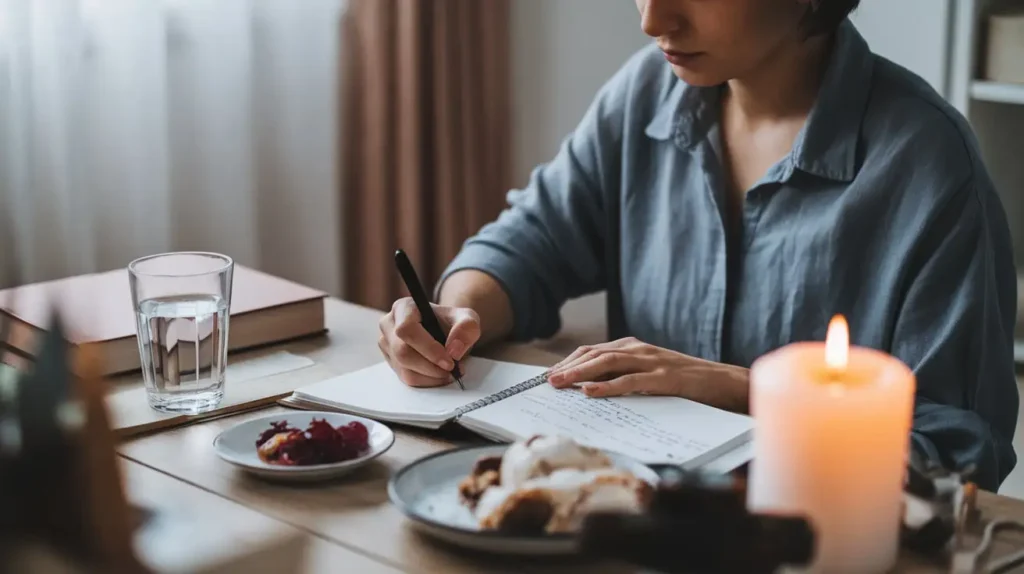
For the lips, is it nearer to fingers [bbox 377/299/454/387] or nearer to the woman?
the woman

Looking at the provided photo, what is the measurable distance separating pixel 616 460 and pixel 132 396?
507mm

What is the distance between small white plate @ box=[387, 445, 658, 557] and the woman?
21 centimetres

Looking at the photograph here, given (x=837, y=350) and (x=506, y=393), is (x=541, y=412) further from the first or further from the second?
→ (x=837, y=350)

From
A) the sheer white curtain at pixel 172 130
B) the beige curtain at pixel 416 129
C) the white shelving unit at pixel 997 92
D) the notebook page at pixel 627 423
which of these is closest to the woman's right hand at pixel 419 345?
the notebook page at pixel 627 423

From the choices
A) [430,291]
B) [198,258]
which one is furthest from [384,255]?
[198,258]

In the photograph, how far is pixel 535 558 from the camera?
0.83 metres

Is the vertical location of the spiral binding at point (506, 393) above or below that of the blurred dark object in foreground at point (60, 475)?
below

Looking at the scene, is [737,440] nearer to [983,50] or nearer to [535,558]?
[535,558]

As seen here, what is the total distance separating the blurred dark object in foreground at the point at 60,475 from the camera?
655 millimetres

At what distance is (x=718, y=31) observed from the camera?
138 cm

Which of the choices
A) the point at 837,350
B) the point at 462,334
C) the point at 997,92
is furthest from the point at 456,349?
the point at 997,92

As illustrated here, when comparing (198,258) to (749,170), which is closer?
(198,258)

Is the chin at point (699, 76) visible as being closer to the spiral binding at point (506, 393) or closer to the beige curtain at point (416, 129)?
the spiral binding at point (506, 393)

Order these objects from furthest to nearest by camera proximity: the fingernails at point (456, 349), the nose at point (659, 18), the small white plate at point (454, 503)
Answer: the nose at point (659, 18) < the fingernails at point (456, 349) < the small white plate at point (454, 503)
